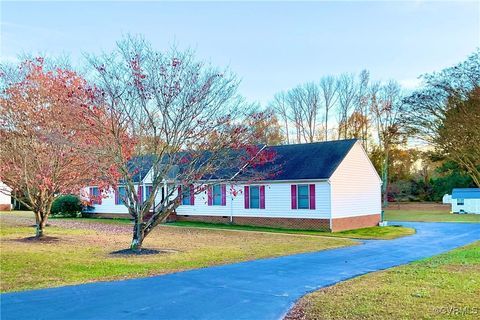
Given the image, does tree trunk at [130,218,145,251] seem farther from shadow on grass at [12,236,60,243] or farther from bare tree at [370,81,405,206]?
bare tree at [370,81,405,206]

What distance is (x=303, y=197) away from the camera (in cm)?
2472

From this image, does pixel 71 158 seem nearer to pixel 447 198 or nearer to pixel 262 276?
pixel 262 276

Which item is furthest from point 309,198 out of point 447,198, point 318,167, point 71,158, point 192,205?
point 447,198

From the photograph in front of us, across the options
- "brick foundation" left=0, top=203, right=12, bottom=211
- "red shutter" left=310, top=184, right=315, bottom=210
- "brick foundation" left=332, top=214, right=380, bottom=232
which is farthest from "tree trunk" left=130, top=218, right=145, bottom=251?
"brick foundation" left=0, top=203, right=12, bottom=211

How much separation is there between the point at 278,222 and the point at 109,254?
13446 mm

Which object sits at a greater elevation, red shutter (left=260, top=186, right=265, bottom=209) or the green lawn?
red shutter (left=260, top=186, right=265, bottom=209)

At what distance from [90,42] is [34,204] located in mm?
6809

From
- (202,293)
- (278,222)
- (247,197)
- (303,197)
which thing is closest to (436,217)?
(303,197)

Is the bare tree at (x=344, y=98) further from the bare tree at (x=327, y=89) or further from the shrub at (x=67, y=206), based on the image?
the shrub at (x=67, y=206)

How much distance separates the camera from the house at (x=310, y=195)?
24.0 meters

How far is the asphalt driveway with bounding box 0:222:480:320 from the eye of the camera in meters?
6.84

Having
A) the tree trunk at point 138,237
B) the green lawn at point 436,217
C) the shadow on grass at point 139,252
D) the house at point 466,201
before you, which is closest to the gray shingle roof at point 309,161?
the tree trunk at point 138,237

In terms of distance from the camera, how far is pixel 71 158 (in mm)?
16734

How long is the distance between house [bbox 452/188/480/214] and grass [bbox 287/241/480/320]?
109 feet
